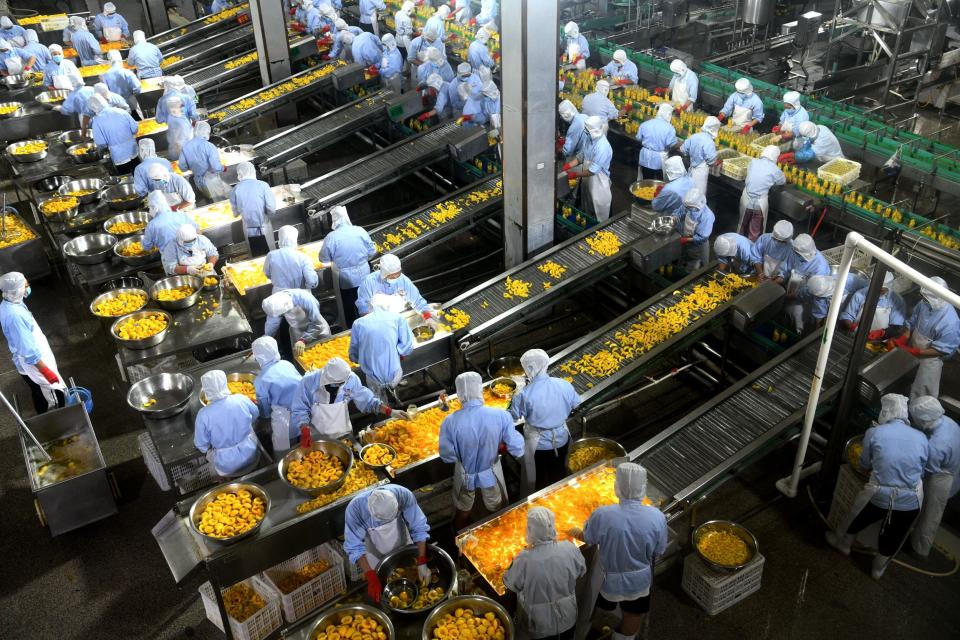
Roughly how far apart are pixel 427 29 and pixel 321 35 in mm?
3738

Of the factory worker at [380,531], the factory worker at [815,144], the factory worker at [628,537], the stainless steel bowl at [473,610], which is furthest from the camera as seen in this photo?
the factory worker at [815,144]

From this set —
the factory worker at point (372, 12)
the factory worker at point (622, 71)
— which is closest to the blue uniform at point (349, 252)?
the factory worker at point (622, 71)

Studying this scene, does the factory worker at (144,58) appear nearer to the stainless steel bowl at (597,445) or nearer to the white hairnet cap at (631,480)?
the stainless steel bowl at (597,445)

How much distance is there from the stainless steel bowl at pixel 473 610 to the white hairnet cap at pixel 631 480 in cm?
117

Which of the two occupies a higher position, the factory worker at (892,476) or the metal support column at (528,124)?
the metal support column at (528,124)

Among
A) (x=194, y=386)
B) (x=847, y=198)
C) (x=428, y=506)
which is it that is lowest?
(x=428, y=506)

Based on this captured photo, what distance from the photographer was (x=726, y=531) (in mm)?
6703

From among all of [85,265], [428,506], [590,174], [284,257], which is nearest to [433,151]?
[590,174]

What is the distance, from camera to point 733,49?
1625 cm

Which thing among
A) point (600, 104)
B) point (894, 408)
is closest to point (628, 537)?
point (894, 408)

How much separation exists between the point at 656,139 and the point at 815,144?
2.13 m

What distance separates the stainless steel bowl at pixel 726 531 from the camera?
634 cm

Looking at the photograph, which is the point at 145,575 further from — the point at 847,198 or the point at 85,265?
the point at 847,198

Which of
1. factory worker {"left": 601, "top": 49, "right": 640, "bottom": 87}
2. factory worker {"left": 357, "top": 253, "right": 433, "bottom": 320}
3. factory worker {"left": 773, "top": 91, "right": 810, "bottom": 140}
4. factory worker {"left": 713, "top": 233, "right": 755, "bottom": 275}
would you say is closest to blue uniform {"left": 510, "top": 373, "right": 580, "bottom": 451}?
factory worker {"left": 357, "top": 253, "right": 433, "bottom": 320}
